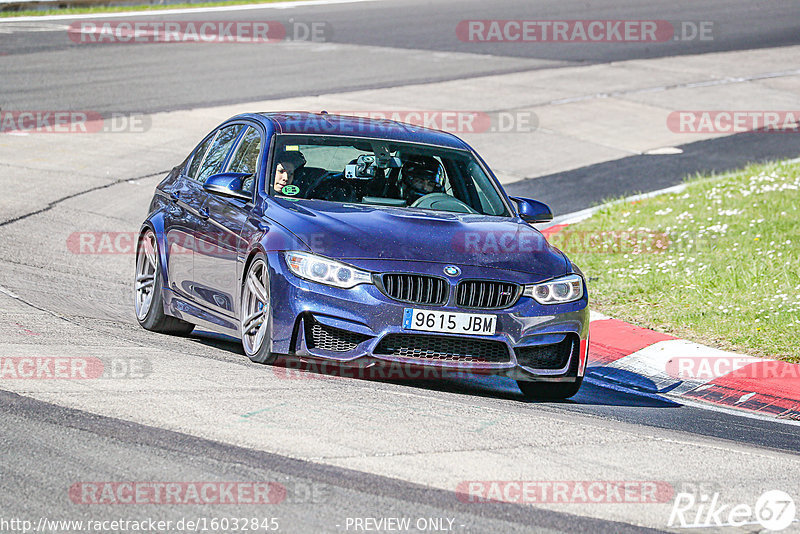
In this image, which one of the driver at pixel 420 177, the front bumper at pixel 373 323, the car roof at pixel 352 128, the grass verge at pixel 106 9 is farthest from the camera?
the grass verge at pixel 106 9

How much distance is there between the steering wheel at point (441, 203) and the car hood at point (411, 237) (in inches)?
8.0

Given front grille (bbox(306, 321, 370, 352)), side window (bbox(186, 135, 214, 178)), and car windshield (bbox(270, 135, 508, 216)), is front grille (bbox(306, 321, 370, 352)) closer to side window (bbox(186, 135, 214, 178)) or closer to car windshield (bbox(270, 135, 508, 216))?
car windshield (bbox(270, 135, 508, 216))

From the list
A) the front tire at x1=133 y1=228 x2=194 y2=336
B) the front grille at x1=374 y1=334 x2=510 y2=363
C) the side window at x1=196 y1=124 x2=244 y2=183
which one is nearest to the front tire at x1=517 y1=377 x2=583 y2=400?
the front grille at x1=374 y1=334 x2=510 y2=363

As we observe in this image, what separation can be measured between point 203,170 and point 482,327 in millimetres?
2947

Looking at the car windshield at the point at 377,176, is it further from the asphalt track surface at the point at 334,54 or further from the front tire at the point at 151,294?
the asphalt track surface at the point at 334,54

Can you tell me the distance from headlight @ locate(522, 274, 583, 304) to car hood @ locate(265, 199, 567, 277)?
0.06 meters

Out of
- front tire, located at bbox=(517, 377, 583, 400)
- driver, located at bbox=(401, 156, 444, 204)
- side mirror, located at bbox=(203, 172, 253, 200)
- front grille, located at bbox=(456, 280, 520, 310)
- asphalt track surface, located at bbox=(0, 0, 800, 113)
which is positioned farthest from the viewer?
asphalt track surface, located at bbox=(0, 0, 800, 113)

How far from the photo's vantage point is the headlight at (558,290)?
7.31 meters

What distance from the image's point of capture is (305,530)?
178 inches

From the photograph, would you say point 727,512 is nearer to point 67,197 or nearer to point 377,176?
point 377,176

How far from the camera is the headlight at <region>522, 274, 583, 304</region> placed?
7312 mm

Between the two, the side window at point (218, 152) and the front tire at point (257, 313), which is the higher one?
the side window at point (218, 152)

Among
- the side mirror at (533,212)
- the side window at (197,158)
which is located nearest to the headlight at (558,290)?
the side mirror at (533,212)

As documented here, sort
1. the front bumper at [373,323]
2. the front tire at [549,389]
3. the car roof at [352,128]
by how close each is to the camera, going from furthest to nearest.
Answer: the car roof at [352,128], the front tire at [549,389], the front bumper at [373,323]
